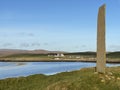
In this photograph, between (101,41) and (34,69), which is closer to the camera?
(101,41)

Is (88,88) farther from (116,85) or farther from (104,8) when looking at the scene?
(104,8)

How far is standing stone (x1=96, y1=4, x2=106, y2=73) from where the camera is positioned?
24.4 metres

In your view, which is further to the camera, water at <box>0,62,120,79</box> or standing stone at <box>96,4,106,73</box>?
water at <box>0,62,120,79</box>

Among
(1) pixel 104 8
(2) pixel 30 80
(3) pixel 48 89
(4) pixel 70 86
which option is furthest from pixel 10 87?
(1) pixel 104 8

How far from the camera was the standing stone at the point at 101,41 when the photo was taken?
24391mm

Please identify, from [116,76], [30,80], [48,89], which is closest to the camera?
[48,89]

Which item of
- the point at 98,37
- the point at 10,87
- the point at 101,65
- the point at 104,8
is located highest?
the point at 104,8

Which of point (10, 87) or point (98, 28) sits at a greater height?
point (98, 28)

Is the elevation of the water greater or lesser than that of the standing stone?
lesser

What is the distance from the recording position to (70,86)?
813 inches

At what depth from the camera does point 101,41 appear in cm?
2447

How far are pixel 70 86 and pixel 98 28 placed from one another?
21.6 ft

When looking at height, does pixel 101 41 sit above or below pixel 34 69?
above

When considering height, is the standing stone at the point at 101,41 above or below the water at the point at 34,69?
above
